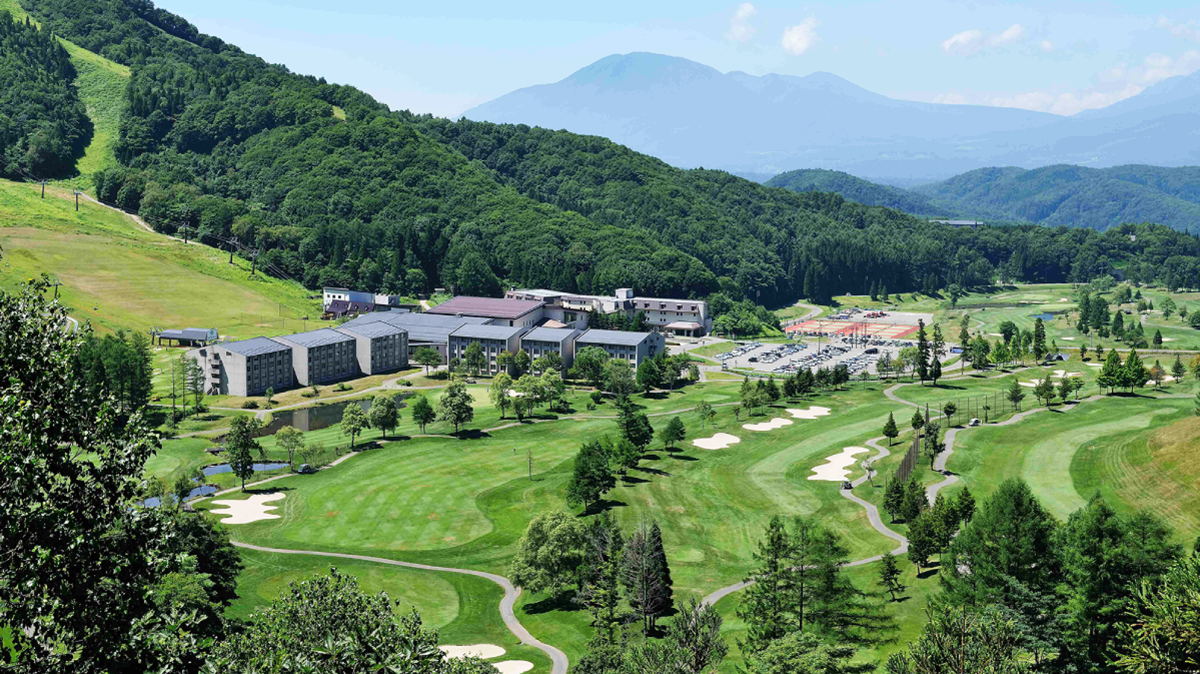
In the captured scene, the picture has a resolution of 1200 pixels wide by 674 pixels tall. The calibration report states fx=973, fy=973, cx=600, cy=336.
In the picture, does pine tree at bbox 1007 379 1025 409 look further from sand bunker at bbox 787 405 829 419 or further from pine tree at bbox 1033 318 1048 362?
pine tree at bbox 1033 318 1048 362

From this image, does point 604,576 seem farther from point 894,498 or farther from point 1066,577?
point 894,498

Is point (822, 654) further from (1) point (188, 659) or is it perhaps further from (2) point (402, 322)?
(2) point (402, 322)

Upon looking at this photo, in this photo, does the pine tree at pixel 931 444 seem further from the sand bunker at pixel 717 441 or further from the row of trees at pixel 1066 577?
the row of trees at pixel 1066 577

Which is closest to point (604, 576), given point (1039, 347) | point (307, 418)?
point (307, 418)

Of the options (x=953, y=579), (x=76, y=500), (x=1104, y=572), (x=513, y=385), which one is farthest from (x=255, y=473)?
(x=76, y=500)

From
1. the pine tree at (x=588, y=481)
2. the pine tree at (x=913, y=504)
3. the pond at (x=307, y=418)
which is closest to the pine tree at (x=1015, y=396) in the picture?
the pine tree at (x=913, y=504)

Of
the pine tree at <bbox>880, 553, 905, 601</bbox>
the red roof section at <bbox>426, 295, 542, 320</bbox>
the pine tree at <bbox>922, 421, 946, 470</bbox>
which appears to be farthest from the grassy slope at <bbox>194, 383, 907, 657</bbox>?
the red roof section at <bbox>426, 295, 542, 320</bbox>
